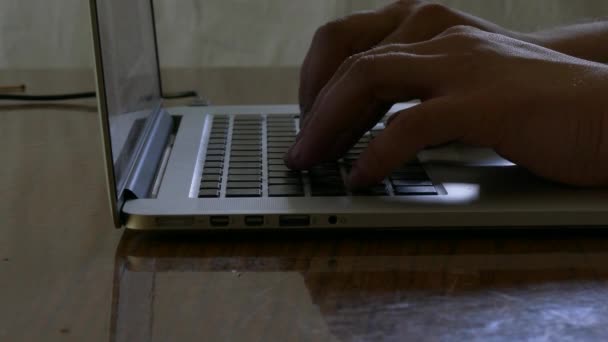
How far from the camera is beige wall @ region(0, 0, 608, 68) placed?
4.47ft

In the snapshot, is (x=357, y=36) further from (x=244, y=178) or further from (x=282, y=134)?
(x=244, y=178)

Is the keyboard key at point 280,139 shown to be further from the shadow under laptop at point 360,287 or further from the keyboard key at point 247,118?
the shadow under laptop at point 360,287

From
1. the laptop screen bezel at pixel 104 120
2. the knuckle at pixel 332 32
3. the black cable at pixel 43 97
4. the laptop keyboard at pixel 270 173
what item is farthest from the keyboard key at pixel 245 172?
the black cable at pixel 43 97

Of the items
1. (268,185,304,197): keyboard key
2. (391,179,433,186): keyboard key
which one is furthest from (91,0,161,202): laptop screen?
(391,179,433,186): keyboard key

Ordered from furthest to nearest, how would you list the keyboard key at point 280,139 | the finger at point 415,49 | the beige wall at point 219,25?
the beige wall at point 219,25, the keyboard key at point 280,139, the finger at point 415,49

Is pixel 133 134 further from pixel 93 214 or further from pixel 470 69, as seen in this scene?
pixel 470 69

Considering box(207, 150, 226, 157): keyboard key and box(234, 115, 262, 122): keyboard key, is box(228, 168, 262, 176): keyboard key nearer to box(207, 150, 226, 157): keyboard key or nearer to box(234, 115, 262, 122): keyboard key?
box(207, 150, 226, 157): keyboard key

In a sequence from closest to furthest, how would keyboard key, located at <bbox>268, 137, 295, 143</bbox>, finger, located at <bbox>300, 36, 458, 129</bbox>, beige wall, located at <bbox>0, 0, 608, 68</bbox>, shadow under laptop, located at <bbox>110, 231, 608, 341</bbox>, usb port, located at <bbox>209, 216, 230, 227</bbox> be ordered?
1. shadow under laptop, located at <bbox>110, 231, 608, 341</bbox>
2. usb port, located at <bbox>209, 216, 230, 227</bbox>
3. finger, located at <bbox>300, 36, 458, 129</bbox>
4. keyboard key, located at <bbox>268, 137, 295, 143</bbox>
5. beige wall, located at <bbox>0, 0, 608, 68</bbox>

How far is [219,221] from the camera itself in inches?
20.4

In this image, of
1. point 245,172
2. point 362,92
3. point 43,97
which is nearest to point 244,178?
point 245,172

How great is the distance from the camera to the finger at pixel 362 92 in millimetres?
593

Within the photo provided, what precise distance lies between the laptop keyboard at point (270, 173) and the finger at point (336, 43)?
54mm

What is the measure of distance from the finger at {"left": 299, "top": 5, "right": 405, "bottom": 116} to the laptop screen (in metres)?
0.17

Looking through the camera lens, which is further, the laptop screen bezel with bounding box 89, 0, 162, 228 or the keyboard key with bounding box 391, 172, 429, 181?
the keyboard key with bounding box 391, 172, 429, 181
